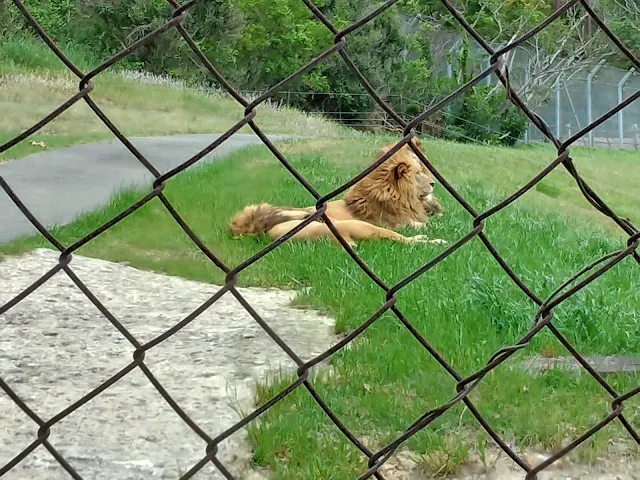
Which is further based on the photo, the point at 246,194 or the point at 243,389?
the point at 246,194

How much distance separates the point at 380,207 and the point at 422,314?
284 cm

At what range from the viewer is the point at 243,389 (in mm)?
2742

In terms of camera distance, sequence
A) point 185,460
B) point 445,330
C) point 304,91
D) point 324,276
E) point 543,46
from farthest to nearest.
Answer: point 543,46
point 304,91
point 324,276
point 445,330
point 185,460

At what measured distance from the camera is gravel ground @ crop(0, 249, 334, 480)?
7.16ft

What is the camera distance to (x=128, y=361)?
10.2 ft

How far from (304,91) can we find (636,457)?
9.93 metres

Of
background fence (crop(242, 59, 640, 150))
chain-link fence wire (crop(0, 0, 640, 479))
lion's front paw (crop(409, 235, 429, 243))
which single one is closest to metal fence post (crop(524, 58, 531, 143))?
background fence (crop(242, 59, 640, 150))

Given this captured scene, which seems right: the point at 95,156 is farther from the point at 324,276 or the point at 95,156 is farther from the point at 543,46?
the point at 543,46

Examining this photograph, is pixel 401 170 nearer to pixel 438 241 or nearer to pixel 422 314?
pixel 438 241

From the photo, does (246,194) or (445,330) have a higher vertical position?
(246,194)

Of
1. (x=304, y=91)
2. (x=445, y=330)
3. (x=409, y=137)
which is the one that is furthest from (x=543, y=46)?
(x=409, y=137)

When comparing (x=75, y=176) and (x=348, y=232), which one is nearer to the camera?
(x=348, y=232)

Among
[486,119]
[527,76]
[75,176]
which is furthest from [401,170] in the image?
[527,76]

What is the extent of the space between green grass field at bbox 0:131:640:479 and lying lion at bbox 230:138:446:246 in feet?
0.61
